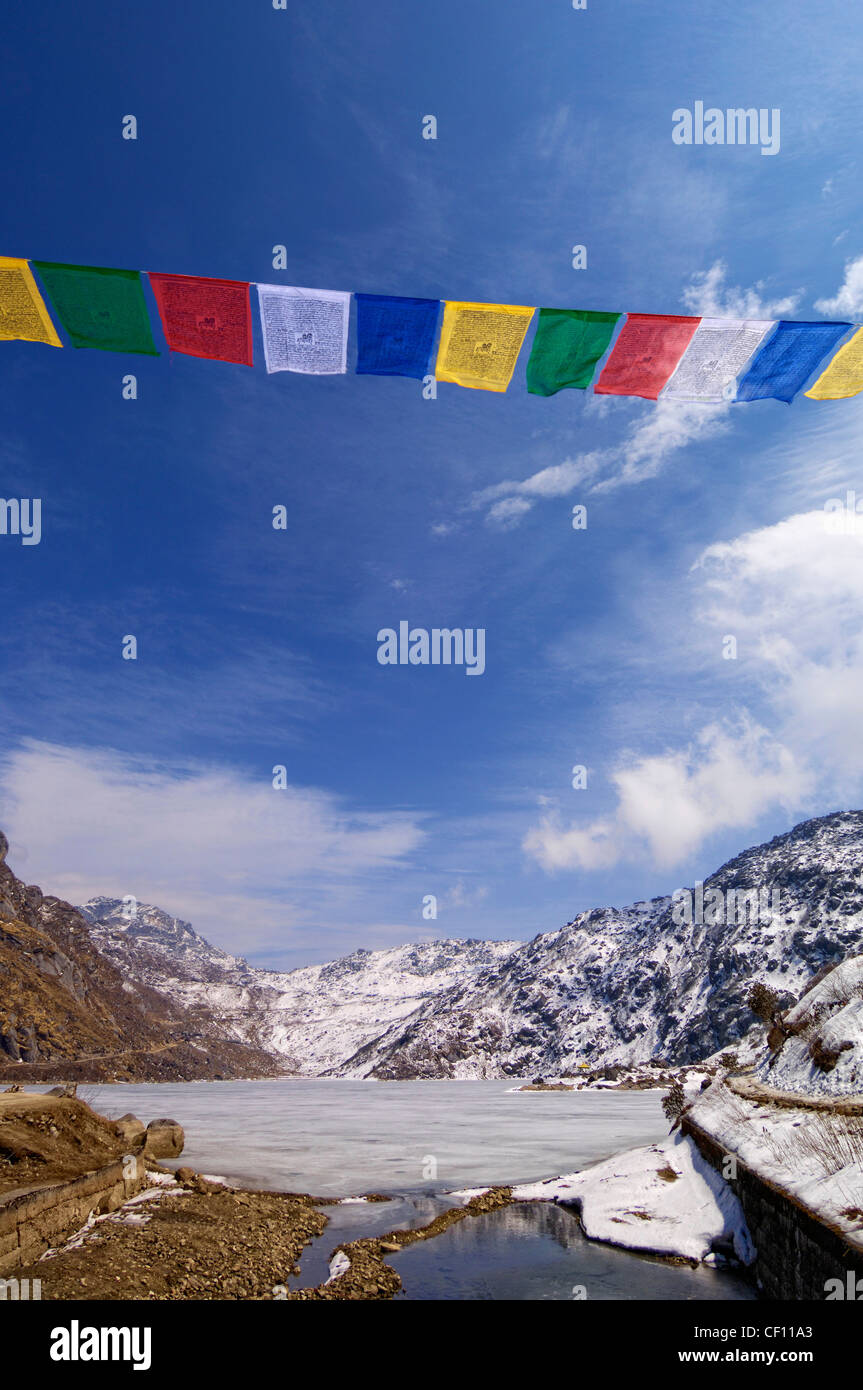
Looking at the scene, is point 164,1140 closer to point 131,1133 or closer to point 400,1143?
point 131,1133

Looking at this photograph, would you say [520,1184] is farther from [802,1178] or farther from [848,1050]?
[802,1178]

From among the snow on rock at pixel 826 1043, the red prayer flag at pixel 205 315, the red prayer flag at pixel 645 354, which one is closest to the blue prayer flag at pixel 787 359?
the red prayer flag at pixel 645 354

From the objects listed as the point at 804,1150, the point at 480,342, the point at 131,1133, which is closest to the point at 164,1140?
the point at 131,1133

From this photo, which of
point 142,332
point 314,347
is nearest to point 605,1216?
point 314,347

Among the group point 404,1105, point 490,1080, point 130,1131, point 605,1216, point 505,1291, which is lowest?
point 490,1080

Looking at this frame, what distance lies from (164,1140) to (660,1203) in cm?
1461

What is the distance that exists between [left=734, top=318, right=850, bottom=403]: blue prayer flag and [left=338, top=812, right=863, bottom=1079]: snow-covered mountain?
275ft

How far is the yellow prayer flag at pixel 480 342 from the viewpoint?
1173 centimetres

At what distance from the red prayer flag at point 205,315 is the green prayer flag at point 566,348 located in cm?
483

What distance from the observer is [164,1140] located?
21078 millimetres

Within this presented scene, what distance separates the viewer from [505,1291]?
34.2ft

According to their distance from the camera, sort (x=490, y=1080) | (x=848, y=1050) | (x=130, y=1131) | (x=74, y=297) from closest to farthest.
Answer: (x=74, y=297)
(x=848, y=1050)
(x=130, y=1131)
(x=490, y=1080)

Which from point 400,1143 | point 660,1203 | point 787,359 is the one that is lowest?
point 400,1143
